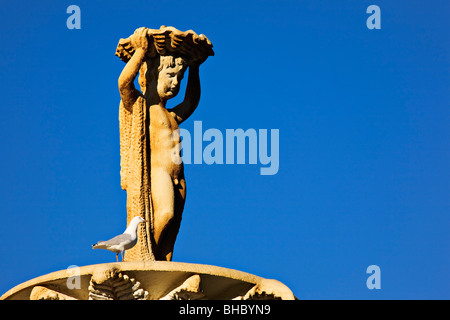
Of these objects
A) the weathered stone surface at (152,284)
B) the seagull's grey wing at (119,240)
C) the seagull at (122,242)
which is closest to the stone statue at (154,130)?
the seagull at (122,242)

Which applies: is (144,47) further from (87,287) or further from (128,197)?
(87,287)

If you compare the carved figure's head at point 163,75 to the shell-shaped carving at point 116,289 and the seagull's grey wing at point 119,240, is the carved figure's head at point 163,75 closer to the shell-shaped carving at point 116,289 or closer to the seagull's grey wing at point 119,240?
the seagull's grey wing at point 119,240

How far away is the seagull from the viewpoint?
15.5 meters

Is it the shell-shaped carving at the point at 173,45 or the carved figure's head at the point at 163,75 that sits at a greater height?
the shell-shaped carving at the point at 173,45

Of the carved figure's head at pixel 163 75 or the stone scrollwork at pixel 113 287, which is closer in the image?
the stone scrollwork at pixel 113 287

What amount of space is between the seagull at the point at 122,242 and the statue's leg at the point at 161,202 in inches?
35.6

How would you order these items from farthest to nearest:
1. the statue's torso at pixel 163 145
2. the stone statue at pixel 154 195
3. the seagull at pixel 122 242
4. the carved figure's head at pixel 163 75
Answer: the carved figure's head at pixel 163 75, the statue's torso at pixel 163 145, the seagull at pixel 122 242, the stone statue at pixel 154 195

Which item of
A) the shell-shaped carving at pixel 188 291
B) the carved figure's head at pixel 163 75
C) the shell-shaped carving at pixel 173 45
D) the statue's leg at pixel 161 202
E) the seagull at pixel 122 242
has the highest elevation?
the shell-shaped carving at pixel 173 45

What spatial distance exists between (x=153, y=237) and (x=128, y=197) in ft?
2.30

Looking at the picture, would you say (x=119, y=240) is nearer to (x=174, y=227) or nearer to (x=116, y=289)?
(x=116, y=289)

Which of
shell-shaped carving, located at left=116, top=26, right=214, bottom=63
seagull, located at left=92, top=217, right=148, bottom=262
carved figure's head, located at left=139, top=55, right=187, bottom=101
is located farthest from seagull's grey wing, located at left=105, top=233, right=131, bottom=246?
shell-shaped carving, located at left=116, top=26, right=214, bottom=63

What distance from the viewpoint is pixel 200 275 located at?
49.8 feet

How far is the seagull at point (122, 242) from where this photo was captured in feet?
50.9

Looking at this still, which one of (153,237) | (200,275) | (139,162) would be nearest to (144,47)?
(139,162)
